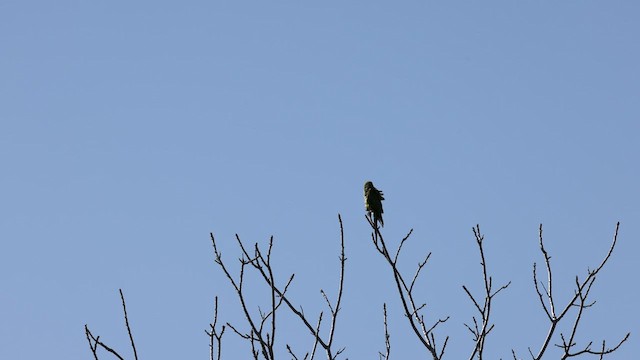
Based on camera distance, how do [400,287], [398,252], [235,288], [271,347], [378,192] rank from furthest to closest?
[378,192], [398,252], [400,287], [235,288], [271,347]

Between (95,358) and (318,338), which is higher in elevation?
(318,338)

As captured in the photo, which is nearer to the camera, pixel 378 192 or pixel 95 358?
pixel 95 358

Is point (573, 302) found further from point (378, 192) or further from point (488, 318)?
point (378, 192)

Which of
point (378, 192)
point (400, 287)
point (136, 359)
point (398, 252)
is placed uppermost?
point (378, 192)

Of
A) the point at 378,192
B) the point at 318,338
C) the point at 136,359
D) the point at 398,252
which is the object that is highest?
the point at 378,192

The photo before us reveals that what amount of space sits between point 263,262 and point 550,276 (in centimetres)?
209

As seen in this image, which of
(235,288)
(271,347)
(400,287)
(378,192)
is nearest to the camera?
(271,347)

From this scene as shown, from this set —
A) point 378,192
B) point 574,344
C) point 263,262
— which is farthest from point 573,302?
point 378,192

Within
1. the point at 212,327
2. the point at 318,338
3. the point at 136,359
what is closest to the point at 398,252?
the point at 318,338

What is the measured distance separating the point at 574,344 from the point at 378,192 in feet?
8.94

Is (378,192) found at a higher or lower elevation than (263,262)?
higher

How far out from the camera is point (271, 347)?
4.76 meters

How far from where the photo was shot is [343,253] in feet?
17.7

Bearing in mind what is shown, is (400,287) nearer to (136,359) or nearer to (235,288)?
(235,288)
